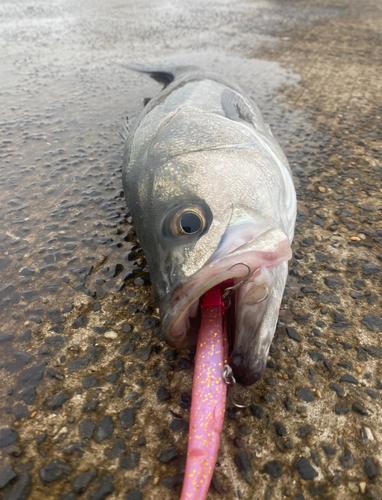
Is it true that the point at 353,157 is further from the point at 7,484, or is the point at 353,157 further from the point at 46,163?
the point at 7,484

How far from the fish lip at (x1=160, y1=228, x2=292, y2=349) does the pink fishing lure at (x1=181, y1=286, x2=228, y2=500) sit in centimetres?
11

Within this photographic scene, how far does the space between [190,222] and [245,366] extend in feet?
2.35

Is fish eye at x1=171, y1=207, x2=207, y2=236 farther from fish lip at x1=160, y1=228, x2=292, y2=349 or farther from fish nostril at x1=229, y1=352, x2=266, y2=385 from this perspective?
fish nostril at x1=229, y1=352, x2=266, y2=385

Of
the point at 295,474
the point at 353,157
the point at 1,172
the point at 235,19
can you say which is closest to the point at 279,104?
the point at 353,157

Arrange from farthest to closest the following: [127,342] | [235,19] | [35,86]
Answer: [235,19]
[35,86]
[127,342]

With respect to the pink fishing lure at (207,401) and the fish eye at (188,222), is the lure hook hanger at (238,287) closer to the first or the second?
the pink fishing lure at (207,401)

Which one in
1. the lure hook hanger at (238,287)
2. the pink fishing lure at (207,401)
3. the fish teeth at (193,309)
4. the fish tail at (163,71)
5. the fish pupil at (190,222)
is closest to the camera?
the pink fishing lure at (207,401)

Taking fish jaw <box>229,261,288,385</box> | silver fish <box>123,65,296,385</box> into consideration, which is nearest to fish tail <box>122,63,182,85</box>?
silver fish <box>123,65,296,385</box>

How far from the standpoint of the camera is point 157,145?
2.24m

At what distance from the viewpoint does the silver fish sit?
4.75ft

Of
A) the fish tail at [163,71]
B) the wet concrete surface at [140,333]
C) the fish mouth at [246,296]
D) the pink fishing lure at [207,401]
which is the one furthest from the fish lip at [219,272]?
the fish tail at [163,71]

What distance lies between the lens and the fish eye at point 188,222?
166 centimetres

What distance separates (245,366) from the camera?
56.5 inches

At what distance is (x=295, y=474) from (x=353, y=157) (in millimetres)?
3289
